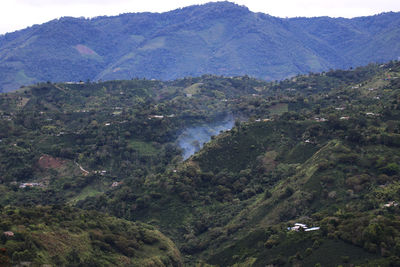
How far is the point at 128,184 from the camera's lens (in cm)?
9462

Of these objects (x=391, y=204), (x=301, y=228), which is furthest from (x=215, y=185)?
(x=391, y=204)

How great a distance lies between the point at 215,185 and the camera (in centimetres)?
8894

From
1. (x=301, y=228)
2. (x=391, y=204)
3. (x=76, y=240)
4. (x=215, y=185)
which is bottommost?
(x=215, y=185)

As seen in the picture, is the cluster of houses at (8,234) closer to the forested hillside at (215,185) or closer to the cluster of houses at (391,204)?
the forested hillside at (215,185)

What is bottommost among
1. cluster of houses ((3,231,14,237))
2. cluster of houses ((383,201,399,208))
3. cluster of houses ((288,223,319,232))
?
cluster of houses ((288,223,319,232))

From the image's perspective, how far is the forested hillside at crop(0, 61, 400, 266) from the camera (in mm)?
56250

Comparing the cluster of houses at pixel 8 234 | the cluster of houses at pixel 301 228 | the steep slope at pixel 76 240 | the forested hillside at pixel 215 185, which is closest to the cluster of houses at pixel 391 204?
the forested hillside at pixel 215 185

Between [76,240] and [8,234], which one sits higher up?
[8,234]

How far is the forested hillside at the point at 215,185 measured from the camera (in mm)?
56250

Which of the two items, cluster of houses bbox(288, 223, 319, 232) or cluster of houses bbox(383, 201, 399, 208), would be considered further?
cluster of houses bbox(383, 201, 399, 208)

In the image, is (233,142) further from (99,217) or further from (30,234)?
(30,234)

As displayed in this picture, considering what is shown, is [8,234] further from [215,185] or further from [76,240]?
[215,185]

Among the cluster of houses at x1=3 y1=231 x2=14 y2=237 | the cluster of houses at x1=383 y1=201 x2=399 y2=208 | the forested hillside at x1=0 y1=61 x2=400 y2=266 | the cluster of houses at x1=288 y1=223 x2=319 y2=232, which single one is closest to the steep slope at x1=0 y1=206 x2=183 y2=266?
the cluster of houses at x1=3 y1=231 x2=14 y2=237

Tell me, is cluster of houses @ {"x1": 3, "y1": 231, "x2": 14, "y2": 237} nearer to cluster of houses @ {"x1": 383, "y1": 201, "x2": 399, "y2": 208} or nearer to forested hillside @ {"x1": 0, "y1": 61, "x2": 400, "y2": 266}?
forested hillside @ {"x1": 0, "y1": 61, "x2": 400, "y2": 266}
